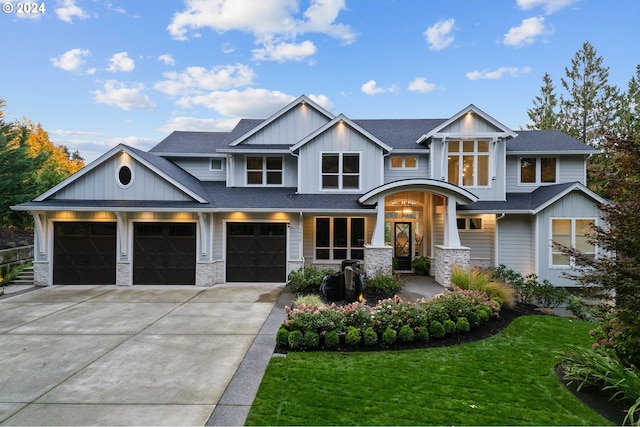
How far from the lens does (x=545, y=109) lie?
28.7 m

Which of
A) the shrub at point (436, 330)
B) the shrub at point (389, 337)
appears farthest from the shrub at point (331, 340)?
the shrub at point (436, 330)

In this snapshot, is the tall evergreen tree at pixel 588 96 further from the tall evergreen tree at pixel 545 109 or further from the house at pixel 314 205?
the house at pixel 314 205

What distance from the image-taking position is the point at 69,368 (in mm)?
5539

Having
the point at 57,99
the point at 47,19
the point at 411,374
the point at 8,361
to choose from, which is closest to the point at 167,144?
the point at 47,19

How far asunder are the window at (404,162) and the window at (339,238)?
10.1 feet

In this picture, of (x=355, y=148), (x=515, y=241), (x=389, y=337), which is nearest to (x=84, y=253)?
(x=355, y=148)

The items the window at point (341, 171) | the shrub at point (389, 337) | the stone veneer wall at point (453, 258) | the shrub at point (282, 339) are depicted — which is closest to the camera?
the shrub at point (282, 339)

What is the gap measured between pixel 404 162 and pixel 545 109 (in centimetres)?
2322

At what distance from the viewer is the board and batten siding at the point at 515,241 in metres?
13.1

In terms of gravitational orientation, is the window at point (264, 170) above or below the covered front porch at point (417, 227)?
above

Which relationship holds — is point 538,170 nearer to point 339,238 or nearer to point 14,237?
point 339,238

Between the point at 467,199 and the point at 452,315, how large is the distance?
5.91 meters

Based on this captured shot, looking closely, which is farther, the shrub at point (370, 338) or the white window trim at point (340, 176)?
the white window trim at point (340, 176)

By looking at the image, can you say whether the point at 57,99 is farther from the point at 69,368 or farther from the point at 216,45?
the point at 69,368
